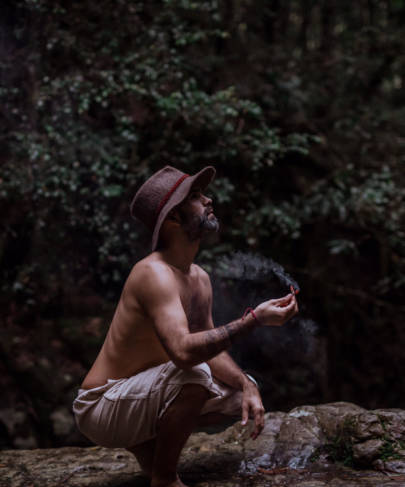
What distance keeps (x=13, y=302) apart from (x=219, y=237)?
203 centimetres

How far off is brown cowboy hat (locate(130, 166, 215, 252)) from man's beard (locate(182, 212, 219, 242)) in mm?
104

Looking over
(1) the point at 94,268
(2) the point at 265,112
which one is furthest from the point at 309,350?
(2) the point at 265,112

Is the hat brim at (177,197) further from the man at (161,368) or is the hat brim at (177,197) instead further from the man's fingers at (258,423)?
the man's fingers at (258,423)

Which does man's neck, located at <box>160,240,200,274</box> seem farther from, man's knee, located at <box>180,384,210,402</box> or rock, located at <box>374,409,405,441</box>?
rock, located at <box>374,409,405,441</box>

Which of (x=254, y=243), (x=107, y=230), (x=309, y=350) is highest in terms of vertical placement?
(x=107, y=230)

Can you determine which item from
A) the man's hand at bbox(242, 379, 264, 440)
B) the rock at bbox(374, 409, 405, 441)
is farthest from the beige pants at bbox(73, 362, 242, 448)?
the rock at bbox(374, 409, 405, 441)

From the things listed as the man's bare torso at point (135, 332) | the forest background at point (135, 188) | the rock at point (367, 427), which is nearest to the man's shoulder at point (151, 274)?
the man's bare torso at point (135, 332)

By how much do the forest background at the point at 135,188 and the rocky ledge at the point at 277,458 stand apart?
1014 millimetres

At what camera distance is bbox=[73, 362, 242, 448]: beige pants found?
2.10 meters

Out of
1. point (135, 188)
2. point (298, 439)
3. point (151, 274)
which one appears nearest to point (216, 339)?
point (151, 274)

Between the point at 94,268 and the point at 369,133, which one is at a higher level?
the point at 369,133

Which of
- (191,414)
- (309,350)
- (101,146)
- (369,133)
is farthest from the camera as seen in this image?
(369,133)

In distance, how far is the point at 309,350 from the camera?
473 cm

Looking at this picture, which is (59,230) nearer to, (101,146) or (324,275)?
(101,146)
